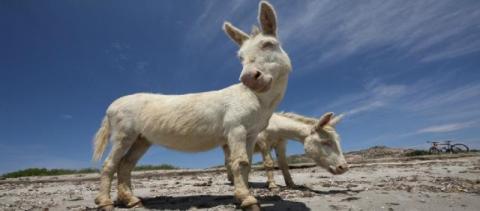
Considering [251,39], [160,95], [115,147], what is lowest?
[115,147]

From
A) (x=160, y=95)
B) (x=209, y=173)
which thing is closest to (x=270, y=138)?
(x=160, y=95)

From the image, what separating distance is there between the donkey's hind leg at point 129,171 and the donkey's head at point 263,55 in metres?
2.90

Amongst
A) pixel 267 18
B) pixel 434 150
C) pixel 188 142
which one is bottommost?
pixel 188 142

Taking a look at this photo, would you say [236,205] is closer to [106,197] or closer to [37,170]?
[106,197]

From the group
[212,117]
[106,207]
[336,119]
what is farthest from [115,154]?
[336,119]

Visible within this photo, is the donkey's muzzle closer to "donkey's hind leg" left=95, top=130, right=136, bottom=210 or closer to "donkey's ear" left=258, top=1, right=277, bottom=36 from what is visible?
"donkey's ear" left=258, top=1, right=277, bottom=36

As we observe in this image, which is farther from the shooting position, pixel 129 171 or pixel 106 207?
pixel 129 171

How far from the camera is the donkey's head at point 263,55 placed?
206 inches

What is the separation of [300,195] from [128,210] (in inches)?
133

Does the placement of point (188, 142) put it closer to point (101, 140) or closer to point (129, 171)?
point (129, 171)

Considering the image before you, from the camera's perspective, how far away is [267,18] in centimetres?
582

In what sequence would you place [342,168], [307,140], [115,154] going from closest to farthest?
[115,154] < [342,168] < [307,140]

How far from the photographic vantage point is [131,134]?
676 centimetres

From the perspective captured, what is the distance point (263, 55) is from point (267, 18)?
71 centimetres
